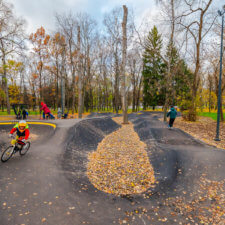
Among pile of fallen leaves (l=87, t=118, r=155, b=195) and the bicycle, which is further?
the bicycle

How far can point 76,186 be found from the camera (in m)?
5.08

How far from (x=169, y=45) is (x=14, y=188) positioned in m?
19.7

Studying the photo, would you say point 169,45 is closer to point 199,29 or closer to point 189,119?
point 199,29

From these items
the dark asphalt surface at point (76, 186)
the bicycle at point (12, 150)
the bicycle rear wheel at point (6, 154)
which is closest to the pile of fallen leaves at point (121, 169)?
the dark asphalt surface at point (76, 186)

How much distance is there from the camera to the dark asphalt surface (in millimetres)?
3816

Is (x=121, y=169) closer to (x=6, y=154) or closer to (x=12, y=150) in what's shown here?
(x=12, y=150)

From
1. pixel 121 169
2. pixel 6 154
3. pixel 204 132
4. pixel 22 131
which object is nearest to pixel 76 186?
pixel 121 169

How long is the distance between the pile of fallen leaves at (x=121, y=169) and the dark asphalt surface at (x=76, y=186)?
0.33 metres

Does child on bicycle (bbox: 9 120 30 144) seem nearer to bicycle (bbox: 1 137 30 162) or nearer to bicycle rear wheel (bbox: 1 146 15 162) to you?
bicycle (bbox: 1 137 30 162)

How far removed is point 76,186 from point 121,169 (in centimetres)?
Answer: 254

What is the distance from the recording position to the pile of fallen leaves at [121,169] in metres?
5.56

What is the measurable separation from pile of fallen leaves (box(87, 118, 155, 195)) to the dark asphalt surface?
0.33 metres

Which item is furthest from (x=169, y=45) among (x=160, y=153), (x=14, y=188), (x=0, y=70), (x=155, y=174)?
(x=0, y=70)

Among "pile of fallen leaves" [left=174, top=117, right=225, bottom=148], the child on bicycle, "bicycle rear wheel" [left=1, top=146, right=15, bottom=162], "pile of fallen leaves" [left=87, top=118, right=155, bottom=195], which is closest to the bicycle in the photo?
"bicycle rear wheel" [left=1, top=146, right=15, bottom=162]
